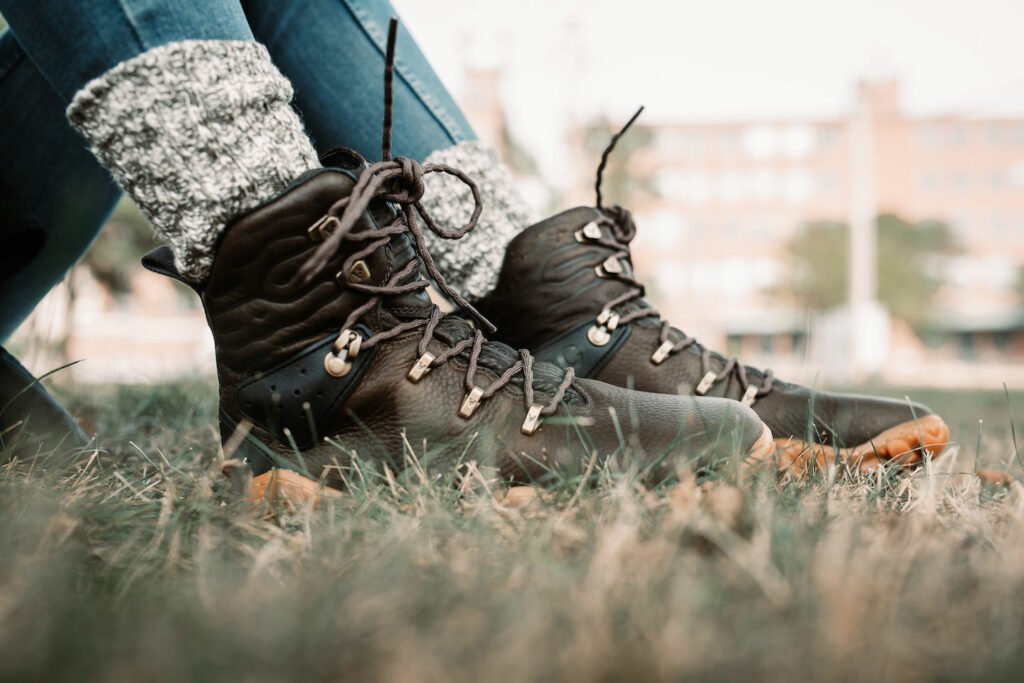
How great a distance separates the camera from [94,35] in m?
0.91

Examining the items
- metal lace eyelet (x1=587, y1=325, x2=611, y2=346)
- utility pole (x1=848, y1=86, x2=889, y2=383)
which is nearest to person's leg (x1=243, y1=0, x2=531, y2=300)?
metal lace eyelet (x1=587, y1=325, x2=611, y2=346)

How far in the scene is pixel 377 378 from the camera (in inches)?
40.6

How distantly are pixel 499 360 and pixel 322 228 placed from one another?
0.30 metres

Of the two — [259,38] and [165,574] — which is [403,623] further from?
[259,38]

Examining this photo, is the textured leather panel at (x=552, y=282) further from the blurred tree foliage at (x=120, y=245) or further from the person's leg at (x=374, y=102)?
the blurred tree foliage at (x=120, y=245)

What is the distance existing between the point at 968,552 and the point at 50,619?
0.75 m

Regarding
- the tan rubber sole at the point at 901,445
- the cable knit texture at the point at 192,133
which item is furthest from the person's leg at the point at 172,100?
the tan rubber sole at the point at 901,445

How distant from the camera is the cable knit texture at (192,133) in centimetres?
91

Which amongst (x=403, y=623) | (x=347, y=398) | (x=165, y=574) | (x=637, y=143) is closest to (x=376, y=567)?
(x=403, y=623)

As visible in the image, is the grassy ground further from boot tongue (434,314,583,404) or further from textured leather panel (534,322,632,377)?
textured leather panel (534,322,632,377)

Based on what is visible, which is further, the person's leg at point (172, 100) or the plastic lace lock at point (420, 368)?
the plastic lace lock at point (420, 368)

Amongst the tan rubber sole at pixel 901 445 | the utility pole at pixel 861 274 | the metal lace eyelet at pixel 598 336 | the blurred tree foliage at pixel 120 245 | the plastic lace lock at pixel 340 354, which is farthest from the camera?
the utility pole at pixel 861 274

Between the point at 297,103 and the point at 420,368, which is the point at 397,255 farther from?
the point at 297,103

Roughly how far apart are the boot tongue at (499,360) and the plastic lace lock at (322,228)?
0.20 m
